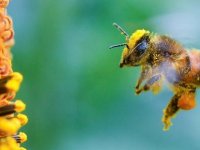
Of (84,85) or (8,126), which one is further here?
(84,85)

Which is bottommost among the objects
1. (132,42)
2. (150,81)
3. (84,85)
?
(84,85)

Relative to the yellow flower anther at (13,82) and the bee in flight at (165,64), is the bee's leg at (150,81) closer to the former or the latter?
the bee in flight at (165,64)

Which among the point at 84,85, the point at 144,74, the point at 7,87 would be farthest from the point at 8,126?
the point at 84,85

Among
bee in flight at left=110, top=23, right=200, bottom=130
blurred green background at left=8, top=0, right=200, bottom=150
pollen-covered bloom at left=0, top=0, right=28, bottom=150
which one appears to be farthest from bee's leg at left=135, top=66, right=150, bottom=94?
blurred green background at left=8, top=0, right=200, bottom=150

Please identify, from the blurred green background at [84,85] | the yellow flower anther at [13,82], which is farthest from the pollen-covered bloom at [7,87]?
the blurred green background at [84,85]

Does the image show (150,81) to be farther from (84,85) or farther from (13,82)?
(84,85)

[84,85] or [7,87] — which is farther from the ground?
[7,87]
